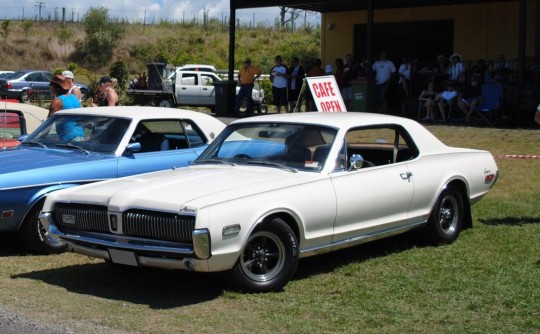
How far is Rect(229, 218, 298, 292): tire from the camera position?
6660 mm

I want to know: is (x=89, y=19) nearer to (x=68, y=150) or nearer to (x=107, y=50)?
(x=107, y=50)

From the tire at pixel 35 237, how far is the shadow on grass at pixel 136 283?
515 millimetres

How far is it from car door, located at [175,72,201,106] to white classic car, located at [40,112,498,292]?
21421 millimetres

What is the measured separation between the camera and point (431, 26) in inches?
993

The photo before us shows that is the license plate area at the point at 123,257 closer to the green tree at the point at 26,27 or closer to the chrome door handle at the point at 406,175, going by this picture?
the chrome door handle at the point at 406,175

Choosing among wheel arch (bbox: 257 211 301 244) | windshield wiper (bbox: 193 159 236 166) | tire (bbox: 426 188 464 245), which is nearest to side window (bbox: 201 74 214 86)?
tire (bbox: 426 188 464 245)

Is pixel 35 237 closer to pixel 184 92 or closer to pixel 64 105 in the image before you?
pixel 64 105

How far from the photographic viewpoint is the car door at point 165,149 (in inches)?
356

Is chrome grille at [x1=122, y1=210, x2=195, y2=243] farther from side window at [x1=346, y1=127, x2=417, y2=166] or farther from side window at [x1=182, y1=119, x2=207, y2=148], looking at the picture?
side window at [x1=182, y1=119, x2=207, y2=148]

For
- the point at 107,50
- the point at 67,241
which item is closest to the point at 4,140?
the point at 67,241

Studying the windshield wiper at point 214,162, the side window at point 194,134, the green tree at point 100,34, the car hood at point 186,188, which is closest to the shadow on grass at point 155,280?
the car hood at point 186,188

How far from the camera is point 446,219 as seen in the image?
876 cm

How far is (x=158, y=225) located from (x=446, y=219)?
3526 millimetres

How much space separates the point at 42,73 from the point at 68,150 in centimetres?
3017
